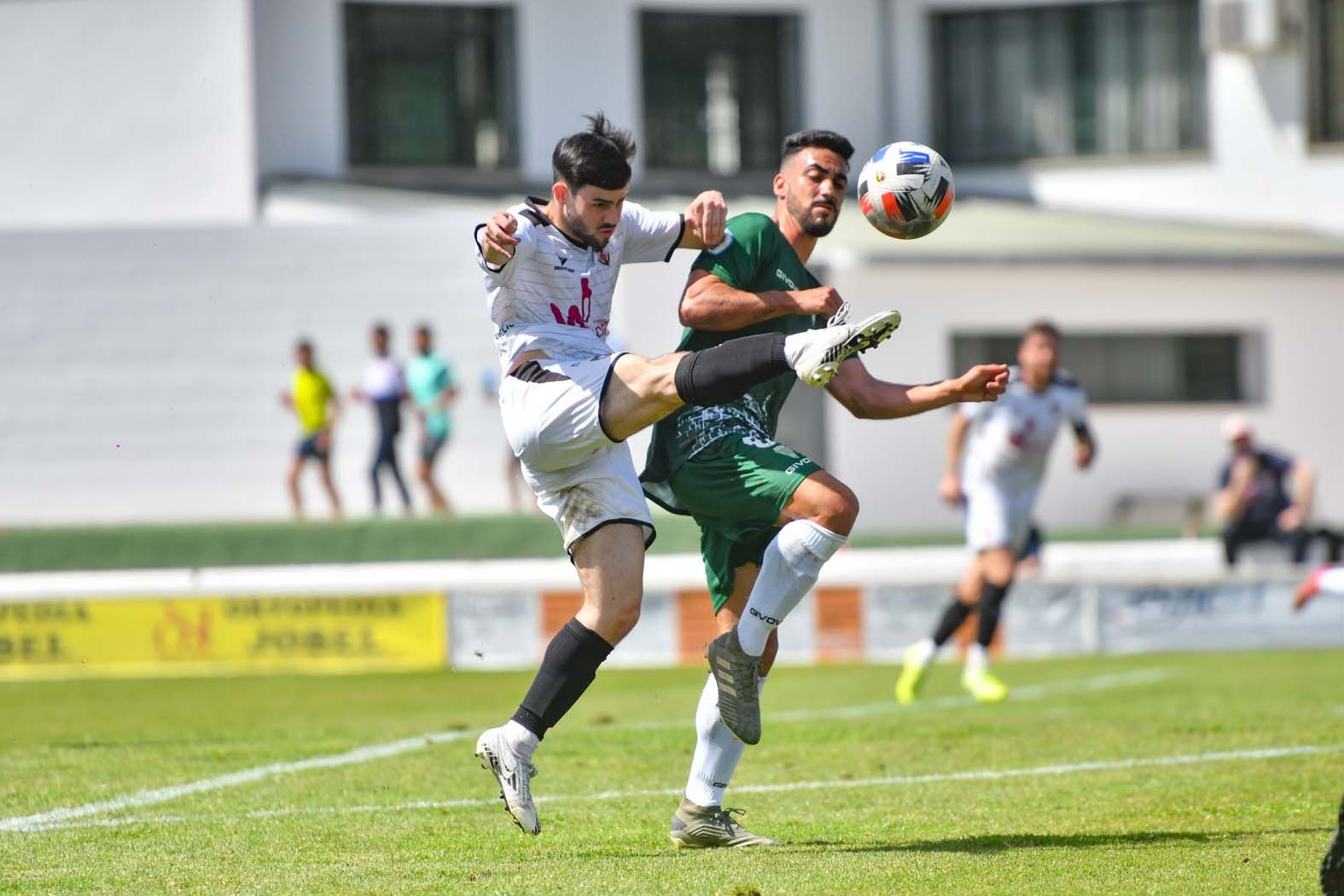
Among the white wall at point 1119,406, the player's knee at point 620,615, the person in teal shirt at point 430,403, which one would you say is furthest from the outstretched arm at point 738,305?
the white wall at point 1119,406

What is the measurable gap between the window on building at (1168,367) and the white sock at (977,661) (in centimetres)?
1247

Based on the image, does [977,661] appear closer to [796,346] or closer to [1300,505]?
[796,346]

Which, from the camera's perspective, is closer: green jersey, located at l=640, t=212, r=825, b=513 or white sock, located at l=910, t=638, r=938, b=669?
green jersey, located at l=640, t=212, r=825, b=513

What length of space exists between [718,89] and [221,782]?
2026 centimetres

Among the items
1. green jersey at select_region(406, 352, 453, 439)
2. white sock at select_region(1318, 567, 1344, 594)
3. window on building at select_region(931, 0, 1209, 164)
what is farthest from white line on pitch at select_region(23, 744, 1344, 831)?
window on building at select_region(931, 0, 1209, 164)

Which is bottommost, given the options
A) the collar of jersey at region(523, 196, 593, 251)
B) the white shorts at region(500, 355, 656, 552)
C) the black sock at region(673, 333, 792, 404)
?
the white shorts at region(500, 355, 656, 552)

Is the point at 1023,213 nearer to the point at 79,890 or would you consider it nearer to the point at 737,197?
the point at 737,197

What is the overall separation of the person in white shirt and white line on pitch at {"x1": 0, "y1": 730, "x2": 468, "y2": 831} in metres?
9.63

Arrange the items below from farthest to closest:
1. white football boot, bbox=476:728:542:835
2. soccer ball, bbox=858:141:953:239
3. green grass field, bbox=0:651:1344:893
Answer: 1. soccer ball, bbox=858:141:953:239
2. white football boot, bbox=476:728:542:835
3. green grass field, bbox=0:651:1344:893

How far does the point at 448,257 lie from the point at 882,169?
1565 centimetres

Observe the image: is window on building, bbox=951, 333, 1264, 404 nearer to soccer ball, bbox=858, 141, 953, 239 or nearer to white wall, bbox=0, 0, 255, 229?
white wall, bbox=0, 0, 255, 229

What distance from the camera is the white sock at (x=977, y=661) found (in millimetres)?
12008

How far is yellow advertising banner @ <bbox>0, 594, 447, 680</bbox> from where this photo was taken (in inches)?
629

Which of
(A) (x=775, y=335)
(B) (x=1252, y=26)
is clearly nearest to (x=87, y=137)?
(B) (x=1252, y=26)
